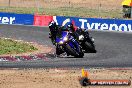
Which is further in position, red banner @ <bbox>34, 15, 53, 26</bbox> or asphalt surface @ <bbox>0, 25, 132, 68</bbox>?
red banner @ <bbox>34, 15, 53, 26</bbox>

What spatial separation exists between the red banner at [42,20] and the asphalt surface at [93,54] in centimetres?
199

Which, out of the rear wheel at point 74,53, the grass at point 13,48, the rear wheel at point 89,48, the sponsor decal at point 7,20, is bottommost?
the sponsor decal at point 7,20

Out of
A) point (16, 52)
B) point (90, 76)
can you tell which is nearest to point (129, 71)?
point (90, 76)

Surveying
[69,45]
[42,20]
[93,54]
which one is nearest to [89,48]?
[93,54]

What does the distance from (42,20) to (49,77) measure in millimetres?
24878

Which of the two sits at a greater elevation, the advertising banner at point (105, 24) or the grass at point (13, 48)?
the grass at point (13, 48)

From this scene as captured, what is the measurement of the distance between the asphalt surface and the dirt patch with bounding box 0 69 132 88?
69.8 inches

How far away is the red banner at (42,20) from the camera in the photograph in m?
39.7

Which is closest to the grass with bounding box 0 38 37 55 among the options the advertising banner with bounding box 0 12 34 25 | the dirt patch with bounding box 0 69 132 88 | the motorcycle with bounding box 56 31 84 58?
the motorcycle with bounding box 56 31 84 58

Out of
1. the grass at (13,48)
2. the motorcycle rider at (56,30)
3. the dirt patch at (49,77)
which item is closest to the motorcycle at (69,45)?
the motorcycle rider at (56,30)

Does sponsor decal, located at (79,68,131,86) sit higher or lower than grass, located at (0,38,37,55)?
higher

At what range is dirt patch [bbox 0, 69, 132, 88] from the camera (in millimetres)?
14016

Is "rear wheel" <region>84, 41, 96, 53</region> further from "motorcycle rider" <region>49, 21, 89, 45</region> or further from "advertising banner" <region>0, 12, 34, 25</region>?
"advertising banner" <region>0, 12, 34, 25</region>

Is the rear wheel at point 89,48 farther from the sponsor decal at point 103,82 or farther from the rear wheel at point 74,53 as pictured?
the sponsor decal at point 103,82
